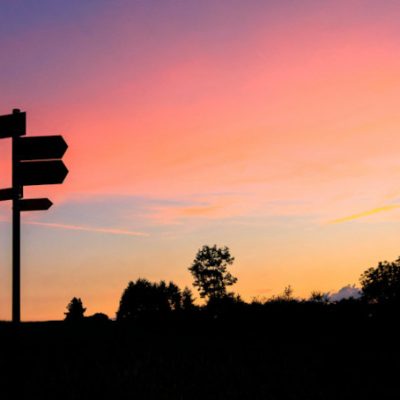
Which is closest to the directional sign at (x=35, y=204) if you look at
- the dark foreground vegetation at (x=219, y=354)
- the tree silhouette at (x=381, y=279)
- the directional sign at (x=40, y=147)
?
the directional sign at (x=40, y=147)

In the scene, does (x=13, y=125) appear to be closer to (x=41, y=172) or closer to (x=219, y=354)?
(x=41, y=172)

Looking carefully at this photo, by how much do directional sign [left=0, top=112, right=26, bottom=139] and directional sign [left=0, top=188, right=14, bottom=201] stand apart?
2.50ft

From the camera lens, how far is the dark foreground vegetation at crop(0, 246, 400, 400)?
A: 1177 centimetres

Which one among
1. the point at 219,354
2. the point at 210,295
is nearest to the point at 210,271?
the point at 210,295

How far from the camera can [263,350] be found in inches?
629

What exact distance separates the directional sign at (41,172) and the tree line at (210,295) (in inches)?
536

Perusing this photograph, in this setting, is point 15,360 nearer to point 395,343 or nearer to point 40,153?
point 40,153

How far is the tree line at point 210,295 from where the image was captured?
22.0 m

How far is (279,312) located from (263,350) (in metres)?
5.02

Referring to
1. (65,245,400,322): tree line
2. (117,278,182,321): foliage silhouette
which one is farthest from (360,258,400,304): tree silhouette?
(117,278,182,321): foliage silhouette

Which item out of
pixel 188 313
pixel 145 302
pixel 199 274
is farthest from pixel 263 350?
pixel 145 302

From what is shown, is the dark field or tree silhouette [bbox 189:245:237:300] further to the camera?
tree silhouette [bbox 189:245:237:300]

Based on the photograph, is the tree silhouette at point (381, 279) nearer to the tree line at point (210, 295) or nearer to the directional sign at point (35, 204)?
the tree line at point (210, 295)

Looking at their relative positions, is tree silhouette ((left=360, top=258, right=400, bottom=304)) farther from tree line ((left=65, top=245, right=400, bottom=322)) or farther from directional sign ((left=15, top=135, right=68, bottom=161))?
directional sign ((left=15, top=135, right=68, bottom=161))
